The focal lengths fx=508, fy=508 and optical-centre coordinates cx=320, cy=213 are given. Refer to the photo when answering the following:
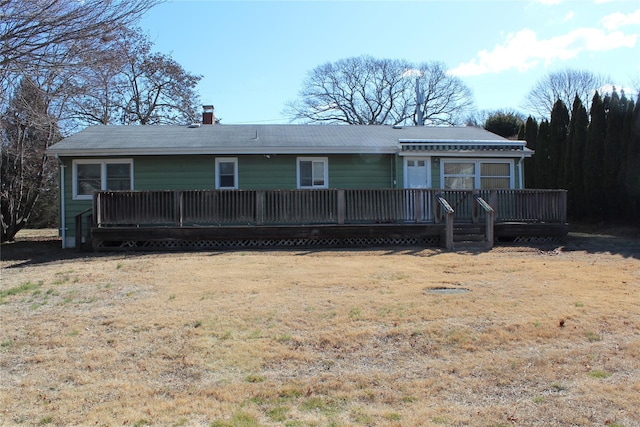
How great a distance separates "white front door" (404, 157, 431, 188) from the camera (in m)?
15.4

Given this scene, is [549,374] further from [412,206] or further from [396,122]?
[396,122]

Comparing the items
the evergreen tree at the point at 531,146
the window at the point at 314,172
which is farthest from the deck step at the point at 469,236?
the evergreen tree at the point at 531,146

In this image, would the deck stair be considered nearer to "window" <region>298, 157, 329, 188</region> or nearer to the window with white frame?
the window with white frame

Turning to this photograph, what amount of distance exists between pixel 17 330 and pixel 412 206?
9.65 metres

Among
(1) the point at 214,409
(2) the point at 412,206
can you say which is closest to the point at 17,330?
(1) the point at 214,409

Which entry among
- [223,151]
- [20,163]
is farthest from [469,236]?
[20,163]

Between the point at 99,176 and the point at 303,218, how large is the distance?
21.0 feet

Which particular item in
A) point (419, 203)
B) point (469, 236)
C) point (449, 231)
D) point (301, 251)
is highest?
point (419, 203)

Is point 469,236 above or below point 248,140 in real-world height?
below

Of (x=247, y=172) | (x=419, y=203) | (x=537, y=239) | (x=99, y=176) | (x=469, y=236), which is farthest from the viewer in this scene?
(x=247, y=172)

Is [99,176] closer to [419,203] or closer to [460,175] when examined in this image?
[419,203]

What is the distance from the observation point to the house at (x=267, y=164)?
14547 millimetres

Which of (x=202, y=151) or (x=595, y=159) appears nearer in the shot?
(x=202, y=151)

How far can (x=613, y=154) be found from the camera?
739 inches
